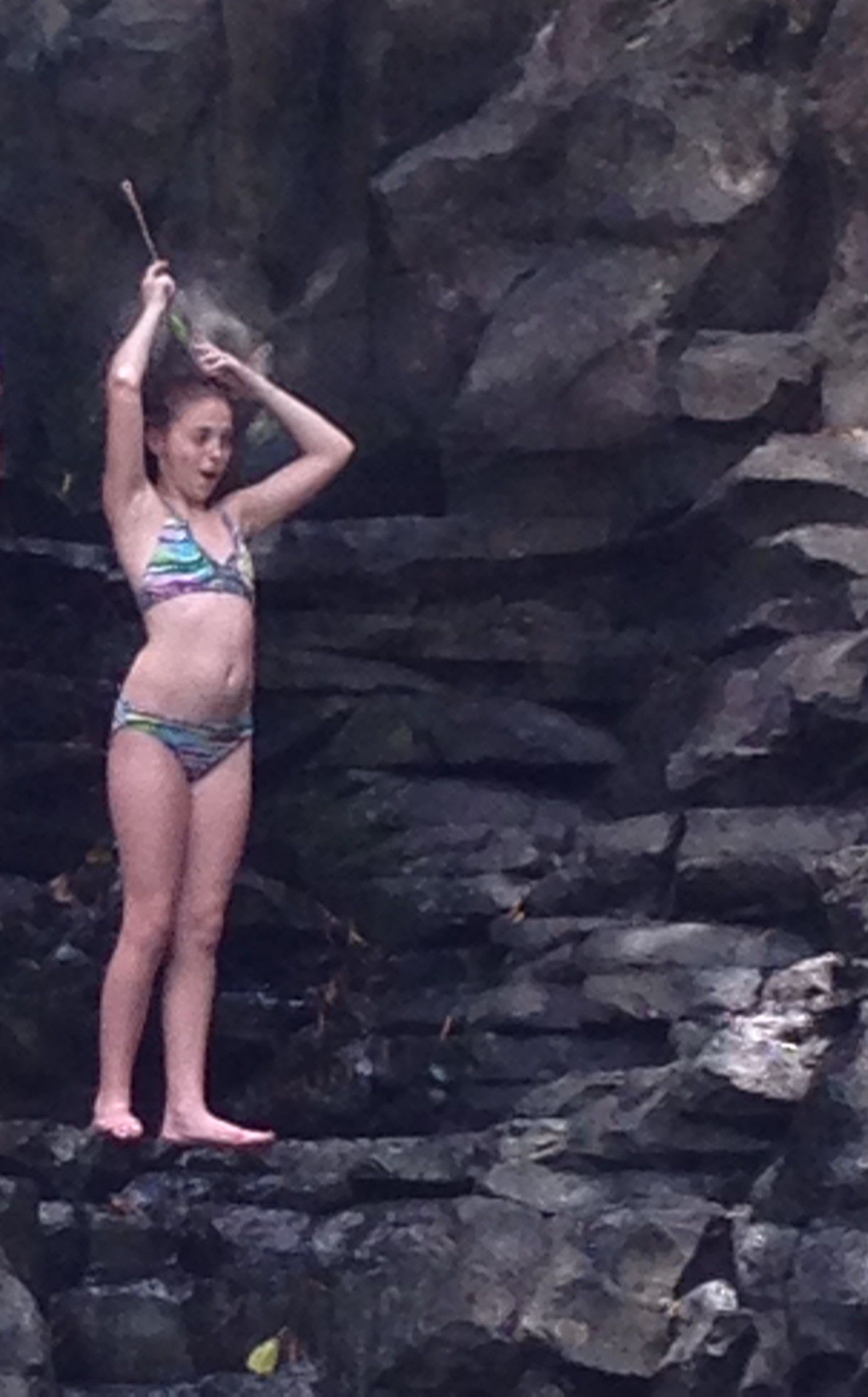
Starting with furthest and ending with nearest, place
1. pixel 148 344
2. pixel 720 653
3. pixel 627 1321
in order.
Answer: pixel 720 653 → pixel 148 344 → pixel 627 1321

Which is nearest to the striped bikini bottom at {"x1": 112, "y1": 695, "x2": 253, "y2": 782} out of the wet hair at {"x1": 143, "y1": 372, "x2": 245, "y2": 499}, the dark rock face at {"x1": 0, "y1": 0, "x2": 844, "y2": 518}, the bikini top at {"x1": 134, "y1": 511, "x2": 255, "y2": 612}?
the bikini top at {"x1": 134, "y1": 511, "x2": 255, "y2": 612}

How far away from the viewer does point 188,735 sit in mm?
5418

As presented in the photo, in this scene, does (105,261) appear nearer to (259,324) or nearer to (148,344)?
(259,324)

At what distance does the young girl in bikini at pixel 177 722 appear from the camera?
209 inches

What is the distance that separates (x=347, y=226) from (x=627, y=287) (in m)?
0.90

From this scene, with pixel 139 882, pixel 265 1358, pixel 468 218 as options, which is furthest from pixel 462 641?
pixel 265 1358

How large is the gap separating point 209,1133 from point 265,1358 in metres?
0.59

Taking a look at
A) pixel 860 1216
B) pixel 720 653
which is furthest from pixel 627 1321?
pixel 720 653

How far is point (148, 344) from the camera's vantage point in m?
5.59

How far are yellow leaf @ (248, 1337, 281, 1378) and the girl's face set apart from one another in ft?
6.71

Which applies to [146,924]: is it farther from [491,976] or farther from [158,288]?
[158,288]

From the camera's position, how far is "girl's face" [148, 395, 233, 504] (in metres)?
5.63

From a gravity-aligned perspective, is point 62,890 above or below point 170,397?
below

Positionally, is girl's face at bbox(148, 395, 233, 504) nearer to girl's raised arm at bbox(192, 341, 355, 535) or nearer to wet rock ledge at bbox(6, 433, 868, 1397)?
girl's raised arm at bbox(192, 341, 355, 535)
